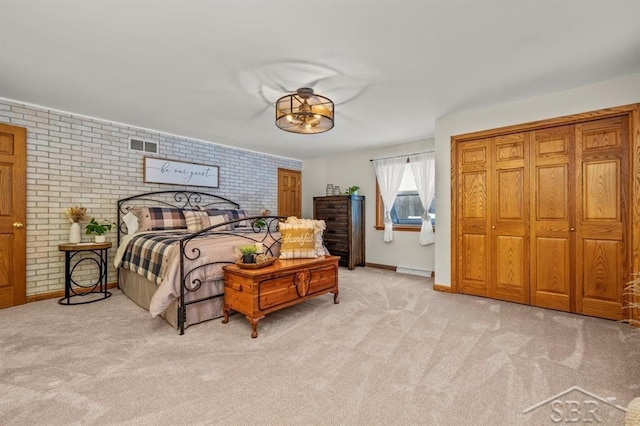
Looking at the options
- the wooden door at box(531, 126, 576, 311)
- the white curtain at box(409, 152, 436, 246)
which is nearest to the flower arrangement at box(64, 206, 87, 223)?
the white curtain at box(409, 152, 436, 246)

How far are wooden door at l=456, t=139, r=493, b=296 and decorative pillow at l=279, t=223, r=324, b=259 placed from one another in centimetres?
208

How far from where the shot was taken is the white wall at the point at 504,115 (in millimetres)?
2971

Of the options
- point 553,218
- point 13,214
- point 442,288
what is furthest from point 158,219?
point 553,218

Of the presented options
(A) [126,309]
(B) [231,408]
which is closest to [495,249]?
(B) [231,408]

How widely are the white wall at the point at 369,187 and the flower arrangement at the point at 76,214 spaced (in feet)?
14.0

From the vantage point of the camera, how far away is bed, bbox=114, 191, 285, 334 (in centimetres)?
269

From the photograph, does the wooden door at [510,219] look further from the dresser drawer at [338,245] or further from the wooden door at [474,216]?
the dresser drawer at [338,245]

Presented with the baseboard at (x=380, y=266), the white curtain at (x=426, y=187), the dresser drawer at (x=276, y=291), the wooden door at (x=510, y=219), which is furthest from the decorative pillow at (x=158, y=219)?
the wooden door at (x=510, y=219)

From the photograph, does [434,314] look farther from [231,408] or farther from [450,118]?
[450,118]

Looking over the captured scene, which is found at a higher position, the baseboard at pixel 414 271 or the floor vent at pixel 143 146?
the floor vent at pixel 143 146

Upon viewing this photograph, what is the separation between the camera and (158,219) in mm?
4188

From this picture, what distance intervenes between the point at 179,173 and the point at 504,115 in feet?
15.7

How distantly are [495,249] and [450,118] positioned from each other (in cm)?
181

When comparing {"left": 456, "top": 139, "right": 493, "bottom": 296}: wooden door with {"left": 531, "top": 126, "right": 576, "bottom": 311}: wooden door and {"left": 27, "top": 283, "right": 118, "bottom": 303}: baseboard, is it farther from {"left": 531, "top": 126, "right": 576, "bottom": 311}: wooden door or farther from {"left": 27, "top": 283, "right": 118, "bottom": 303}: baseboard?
{"left": 27, "top": 283, "right": 118, "bottom": 303}: baseboard
